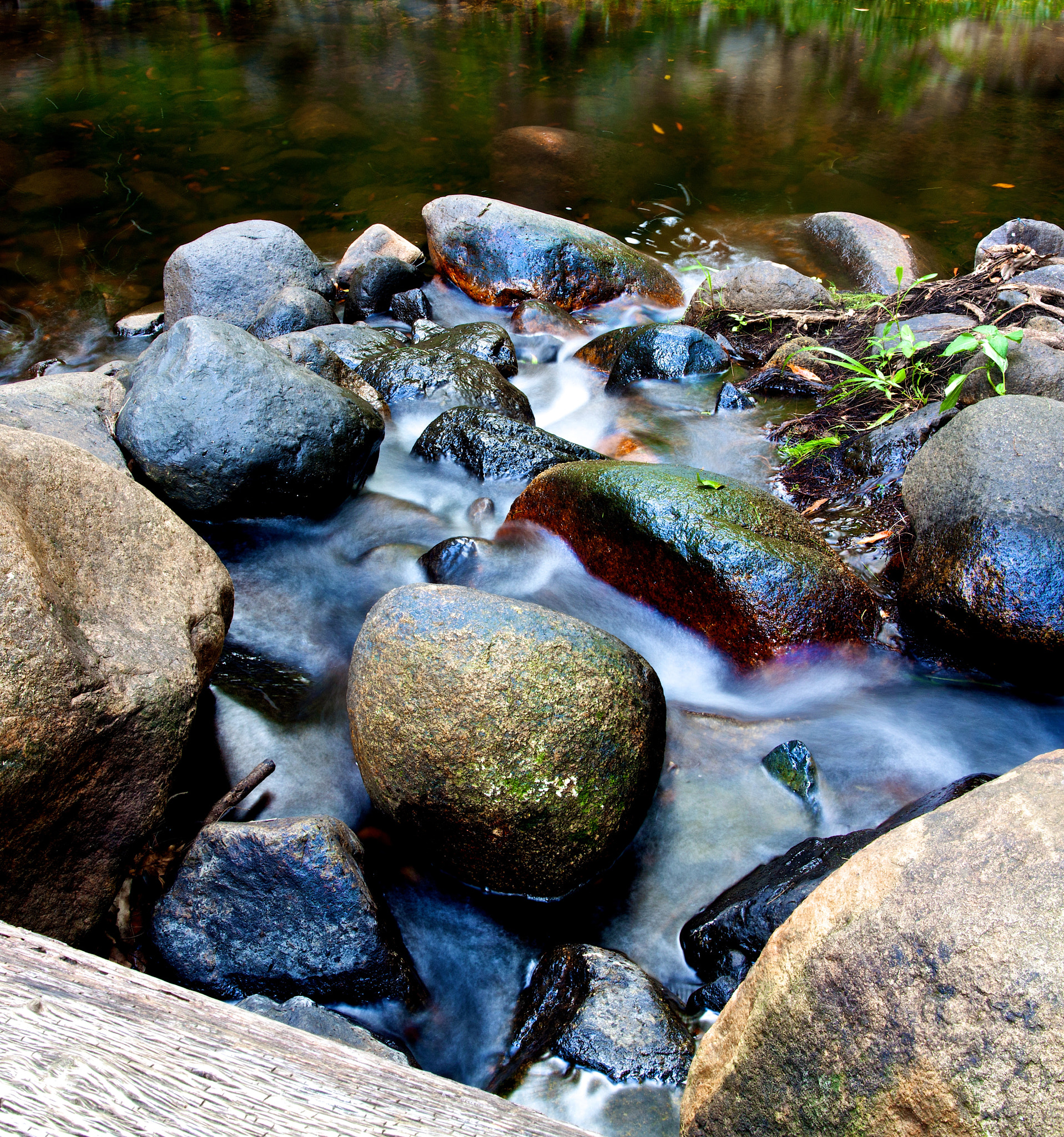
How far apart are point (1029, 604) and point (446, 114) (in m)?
12.6

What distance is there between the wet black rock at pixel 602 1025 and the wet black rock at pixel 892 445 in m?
3.55

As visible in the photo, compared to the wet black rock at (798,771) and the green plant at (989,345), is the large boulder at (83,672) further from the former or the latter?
the green plant at (989,345)

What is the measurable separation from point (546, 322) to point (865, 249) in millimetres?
3635

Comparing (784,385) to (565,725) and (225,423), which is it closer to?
(225,423)

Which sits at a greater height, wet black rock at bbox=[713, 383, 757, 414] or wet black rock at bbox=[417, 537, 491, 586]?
wet black rock at bbox=[713, 383, 757, 414]

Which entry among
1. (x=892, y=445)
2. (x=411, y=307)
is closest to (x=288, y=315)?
(x=411, y=307)

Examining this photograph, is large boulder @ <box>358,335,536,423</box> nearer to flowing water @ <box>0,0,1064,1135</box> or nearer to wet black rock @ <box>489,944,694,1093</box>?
flowing water @ <box>0,0,1064,1135</box>

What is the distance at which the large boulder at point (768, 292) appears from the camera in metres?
7.04

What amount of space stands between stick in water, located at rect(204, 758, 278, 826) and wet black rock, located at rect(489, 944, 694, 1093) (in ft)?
4.41

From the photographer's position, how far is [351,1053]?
53.8 inches

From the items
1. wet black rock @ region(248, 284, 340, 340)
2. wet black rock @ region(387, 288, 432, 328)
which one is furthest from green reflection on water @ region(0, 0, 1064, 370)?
wet black rock @ region(248, 284, 340, 340)

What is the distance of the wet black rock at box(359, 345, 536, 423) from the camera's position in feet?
19.4

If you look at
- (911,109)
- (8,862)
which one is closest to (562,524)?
(8,862)

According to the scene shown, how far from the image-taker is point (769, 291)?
707cm
